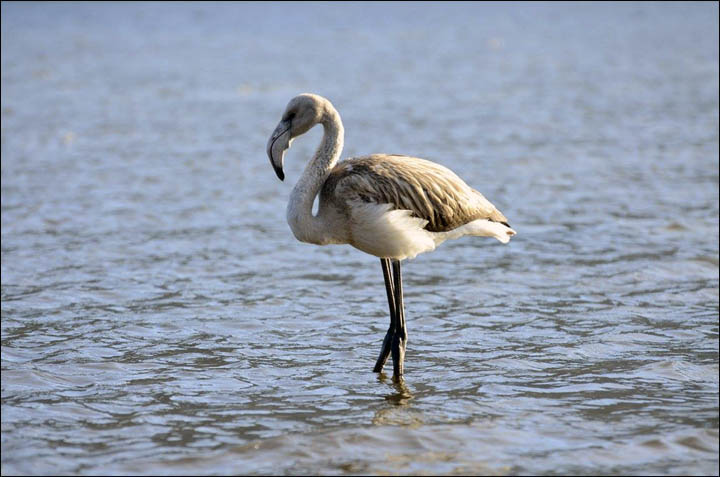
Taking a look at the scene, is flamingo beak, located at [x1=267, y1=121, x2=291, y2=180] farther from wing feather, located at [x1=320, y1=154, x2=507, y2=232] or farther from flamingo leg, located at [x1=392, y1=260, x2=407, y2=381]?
flamingo leg, located at [x1=392, y1=260, x2=407, y2=381]

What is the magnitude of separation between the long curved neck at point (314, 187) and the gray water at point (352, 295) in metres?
1.03

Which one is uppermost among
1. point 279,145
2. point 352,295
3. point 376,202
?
point 279,145

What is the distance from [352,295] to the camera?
31.4 feet

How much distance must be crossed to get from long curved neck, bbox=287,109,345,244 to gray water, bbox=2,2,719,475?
3.37ft

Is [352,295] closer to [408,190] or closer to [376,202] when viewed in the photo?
[408,190]

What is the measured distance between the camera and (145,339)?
8.16 m

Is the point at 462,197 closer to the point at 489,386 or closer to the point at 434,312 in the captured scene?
the point at 489,386

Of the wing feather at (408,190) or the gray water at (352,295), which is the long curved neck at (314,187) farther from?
the gray water at (352,295)

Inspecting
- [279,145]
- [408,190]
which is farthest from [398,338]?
[279,145]

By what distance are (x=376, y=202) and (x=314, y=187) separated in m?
0.49

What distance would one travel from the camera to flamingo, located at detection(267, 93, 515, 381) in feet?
22.0

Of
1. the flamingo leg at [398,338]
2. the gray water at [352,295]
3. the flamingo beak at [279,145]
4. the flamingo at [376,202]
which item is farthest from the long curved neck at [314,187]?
the gray water at [352,295]

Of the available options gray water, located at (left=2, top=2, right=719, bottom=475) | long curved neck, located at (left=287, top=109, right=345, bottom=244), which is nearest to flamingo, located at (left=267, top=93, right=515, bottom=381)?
long curved neck, located at (left=287, top=109, right=345, bottom=244)

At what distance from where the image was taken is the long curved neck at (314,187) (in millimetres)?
6832
